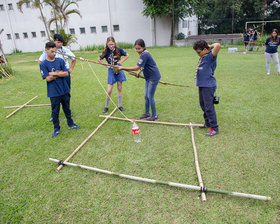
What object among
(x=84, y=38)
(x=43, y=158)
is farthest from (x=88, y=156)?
(x=84, y=38)

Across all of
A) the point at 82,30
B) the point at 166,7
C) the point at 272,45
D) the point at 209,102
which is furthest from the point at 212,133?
the point at 82,30

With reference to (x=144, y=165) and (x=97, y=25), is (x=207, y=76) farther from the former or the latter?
(x=97, y=25)

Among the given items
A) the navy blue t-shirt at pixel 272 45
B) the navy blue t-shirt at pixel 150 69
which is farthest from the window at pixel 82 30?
the navy blue t-shirt at pixel 150 69

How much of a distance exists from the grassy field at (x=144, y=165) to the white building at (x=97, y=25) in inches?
837

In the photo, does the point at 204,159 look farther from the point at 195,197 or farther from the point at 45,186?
the point at 45,186

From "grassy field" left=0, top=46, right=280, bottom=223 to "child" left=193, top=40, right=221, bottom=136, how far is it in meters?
0.43

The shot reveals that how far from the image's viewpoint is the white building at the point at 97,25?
963 inches

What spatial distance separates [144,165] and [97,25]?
25888 millimetres

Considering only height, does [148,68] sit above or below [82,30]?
below

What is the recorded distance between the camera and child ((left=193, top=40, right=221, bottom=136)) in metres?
3.57

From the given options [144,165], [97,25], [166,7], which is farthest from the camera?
[97,25]

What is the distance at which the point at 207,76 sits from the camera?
3746 millimetres

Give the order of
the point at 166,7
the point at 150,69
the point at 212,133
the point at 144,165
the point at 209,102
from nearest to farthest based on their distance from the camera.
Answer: the point at 144,165
the point at 209,102
the point at 212,133
the point at 150,69
the point at 166,7

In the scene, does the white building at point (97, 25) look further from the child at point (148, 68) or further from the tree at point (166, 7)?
the child at point (148, 68)
